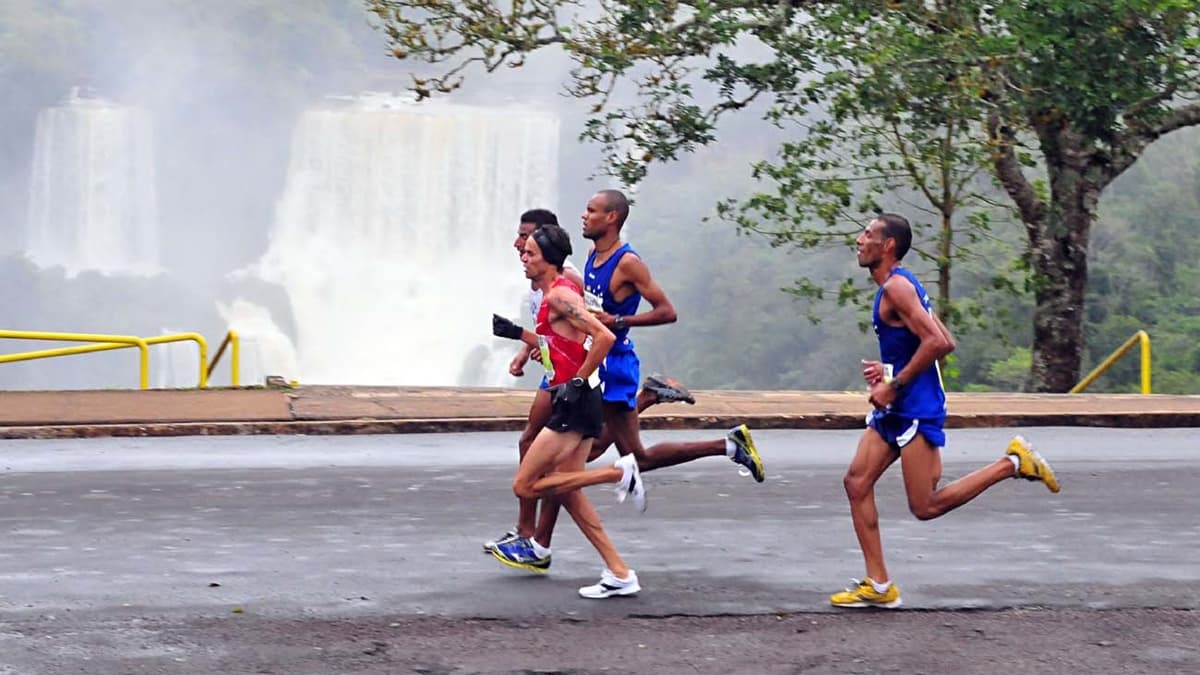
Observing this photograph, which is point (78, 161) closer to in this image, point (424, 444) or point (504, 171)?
point (504, 171)

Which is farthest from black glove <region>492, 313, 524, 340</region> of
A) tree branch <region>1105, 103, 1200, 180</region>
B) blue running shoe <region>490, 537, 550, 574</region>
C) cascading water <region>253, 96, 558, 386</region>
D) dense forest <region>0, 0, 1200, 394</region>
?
cascading water <region>253, 96, 558, 386</region>

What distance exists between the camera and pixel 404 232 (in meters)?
80.9

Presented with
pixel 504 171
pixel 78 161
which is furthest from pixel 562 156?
pixel 78 161

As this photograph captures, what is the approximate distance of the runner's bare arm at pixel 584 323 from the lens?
699cm

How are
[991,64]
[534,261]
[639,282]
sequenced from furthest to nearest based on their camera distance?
[991,64]
[639,282]
[534,261]

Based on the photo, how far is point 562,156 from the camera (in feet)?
257

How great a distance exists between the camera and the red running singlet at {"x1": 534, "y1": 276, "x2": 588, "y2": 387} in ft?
23.6

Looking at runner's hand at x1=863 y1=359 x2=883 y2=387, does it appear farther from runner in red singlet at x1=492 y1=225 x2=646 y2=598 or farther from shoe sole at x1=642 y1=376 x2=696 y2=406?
shoe sole at x1=642 y1=376 x2=696 y2=406

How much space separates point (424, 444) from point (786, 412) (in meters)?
3.22

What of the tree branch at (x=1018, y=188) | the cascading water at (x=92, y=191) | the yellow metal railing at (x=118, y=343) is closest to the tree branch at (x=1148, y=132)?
the tree branch at (x=1018, y=188)

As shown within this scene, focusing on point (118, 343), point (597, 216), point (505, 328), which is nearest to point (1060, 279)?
point (118, 343)

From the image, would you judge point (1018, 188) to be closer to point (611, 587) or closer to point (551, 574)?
point (551, 574)

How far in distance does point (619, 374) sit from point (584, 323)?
1021 millimetres

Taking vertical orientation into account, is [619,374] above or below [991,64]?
below
